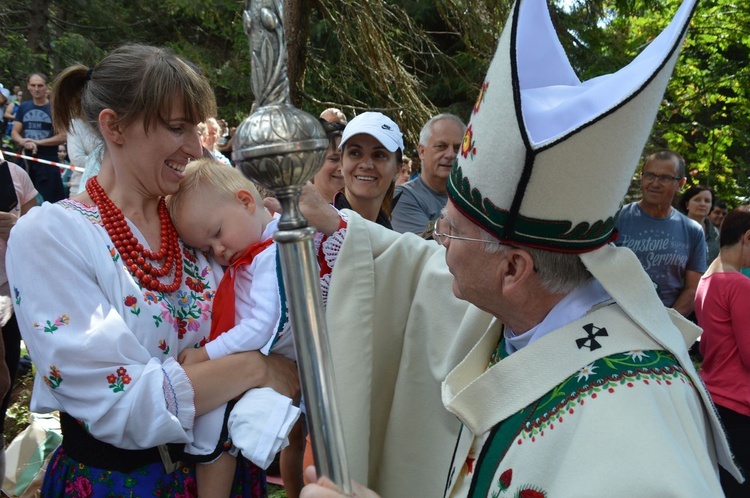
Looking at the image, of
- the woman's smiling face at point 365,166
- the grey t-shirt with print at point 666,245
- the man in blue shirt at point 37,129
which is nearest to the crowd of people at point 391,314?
the woman's smiling face at point 365,166

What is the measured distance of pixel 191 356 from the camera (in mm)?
2125

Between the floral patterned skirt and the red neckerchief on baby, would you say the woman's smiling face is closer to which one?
the red neckerchief on baby

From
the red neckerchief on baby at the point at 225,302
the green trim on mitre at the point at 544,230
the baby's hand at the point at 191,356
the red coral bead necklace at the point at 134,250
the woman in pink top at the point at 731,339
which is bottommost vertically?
the woman in pink top at the point at 731,339

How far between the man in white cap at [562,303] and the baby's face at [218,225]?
711 millimetres

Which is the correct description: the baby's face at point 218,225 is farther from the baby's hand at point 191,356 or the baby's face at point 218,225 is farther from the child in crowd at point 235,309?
the baby's hand at point 191,356

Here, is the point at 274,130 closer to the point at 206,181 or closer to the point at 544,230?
the point at 544,230

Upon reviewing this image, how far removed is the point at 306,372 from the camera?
1.20m

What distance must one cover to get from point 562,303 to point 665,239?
414 cm

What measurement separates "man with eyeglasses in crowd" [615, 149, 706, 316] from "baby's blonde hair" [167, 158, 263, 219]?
3.82m

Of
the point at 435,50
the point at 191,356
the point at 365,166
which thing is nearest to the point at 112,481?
the point at 191,356

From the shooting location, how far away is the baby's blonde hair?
228 centimetres

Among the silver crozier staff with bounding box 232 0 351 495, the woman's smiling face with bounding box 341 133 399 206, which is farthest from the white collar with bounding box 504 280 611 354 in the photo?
the woman's smiling face with bounding box 341 133 399 206

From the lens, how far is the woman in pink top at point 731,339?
13.0 feet

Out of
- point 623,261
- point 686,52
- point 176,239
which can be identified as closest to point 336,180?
point 176,239
